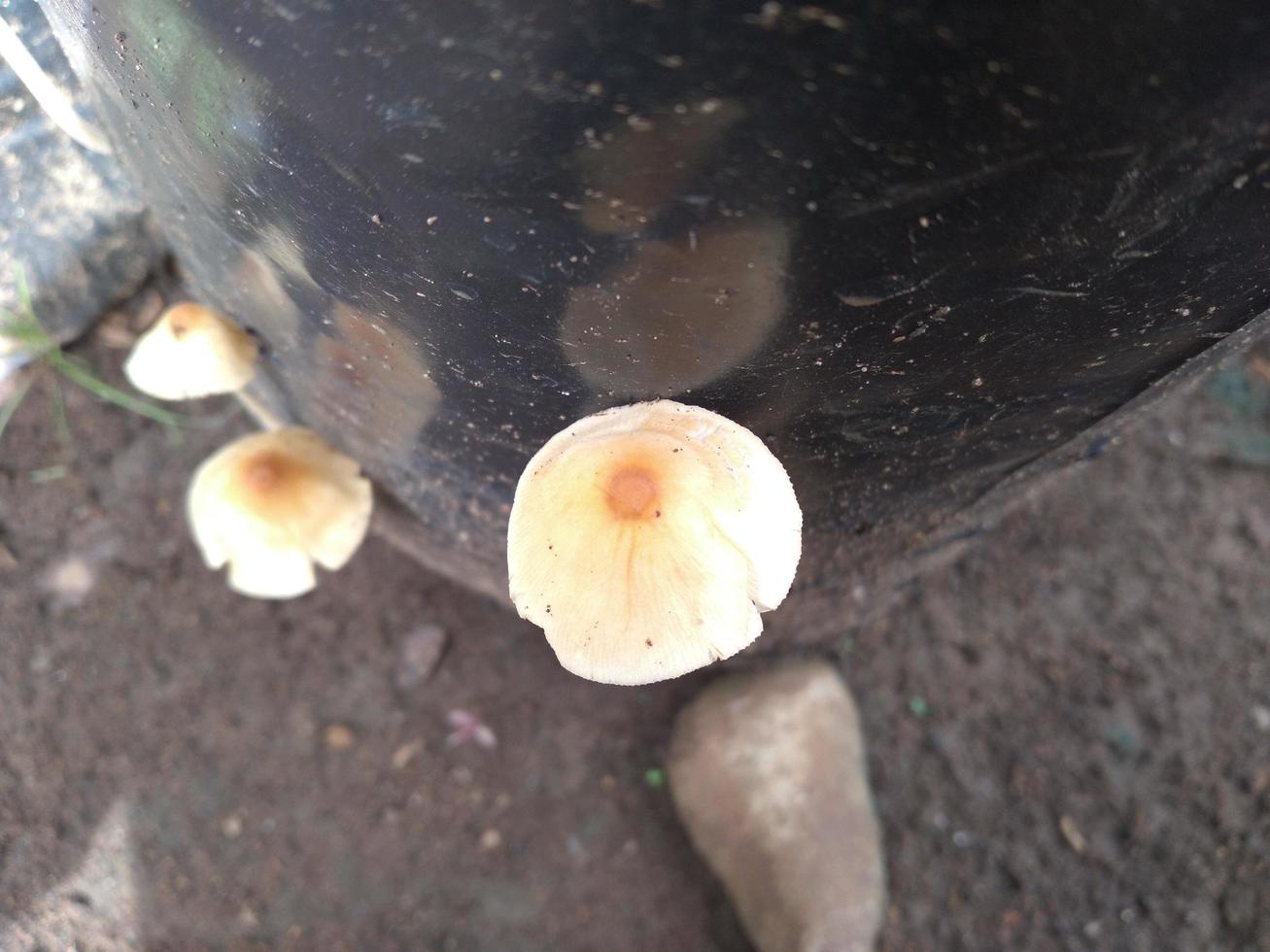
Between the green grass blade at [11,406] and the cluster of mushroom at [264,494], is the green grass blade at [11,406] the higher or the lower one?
the lower one

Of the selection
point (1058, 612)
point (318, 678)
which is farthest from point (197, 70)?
point (1058, 612)

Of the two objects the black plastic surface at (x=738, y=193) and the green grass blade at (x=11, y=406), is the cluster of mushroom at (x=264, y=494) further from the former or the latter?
the green grass blade at (x=11, y=406)

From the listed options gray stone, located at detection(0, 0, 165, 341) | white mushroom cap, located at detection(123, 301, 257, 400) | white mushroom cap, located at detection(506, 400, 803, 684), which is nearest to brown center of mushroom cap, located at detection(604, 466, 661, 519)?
white mushroom cap, located at detection(506, 400, 803, 684)

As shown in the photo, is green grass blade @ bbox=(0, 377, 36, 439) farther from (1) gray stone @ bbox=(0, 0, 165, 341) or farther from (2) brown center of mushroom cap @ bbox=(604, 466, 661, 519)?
(2) brown center of mushroom cap @ bbox=(604, 466, 661, 519)

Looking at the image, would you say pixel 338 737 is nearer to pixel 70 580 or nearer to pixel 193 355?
pixel 70 580

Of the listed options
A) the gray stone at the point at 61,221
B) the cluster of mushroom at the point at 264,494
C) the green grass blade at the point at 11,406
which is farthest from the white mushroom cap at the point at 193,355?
the green grass blade at the point at 11,406

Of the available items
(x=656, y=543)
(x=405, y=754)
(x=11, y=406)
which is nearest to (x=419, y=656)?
(x=405, y=754)
